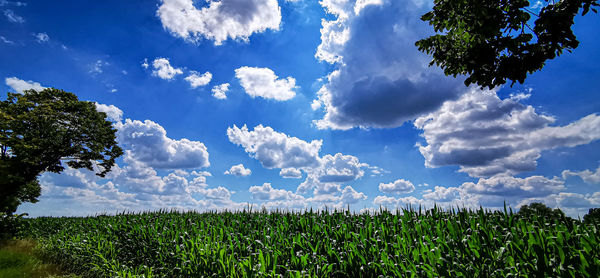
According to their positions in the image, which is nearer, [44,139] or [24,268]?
[24,268]

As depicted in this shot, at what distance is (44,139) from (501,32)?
29.4 metres

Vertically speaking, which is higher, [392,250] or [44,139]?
[44,139]

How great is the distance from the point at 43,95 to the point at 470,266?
32835mm

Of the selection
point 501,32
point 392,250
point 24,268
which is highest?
point 501,32

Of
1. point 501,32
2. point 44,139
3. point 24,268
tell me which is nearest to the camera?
point 501,32

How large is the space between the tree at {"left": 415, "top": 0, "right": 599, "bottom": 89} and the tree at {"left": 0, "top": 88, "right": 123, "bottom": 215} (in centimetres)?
2633

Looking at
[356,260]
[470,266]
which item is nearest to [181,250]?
[356,260]

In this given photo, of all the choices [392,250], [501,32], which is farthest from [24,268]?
[501,32]

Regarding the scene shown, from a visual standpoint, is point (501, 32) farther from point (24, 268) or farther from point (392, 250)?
point (24, 268)

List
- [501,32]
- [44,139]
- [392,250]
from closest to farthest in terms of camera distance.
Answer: [392,250] → [501,32] → [44,139]

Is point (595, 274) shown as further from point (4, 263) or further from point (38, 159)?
point (38, 159)

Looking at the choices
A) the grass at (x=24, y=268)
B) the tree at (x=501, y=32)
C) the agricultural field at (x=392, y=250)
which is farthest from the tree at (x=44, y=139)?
the tree at (x=501, y=32)

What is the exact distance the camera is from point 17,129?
22.4 meters

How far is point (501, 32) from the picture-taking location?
7723 mm
